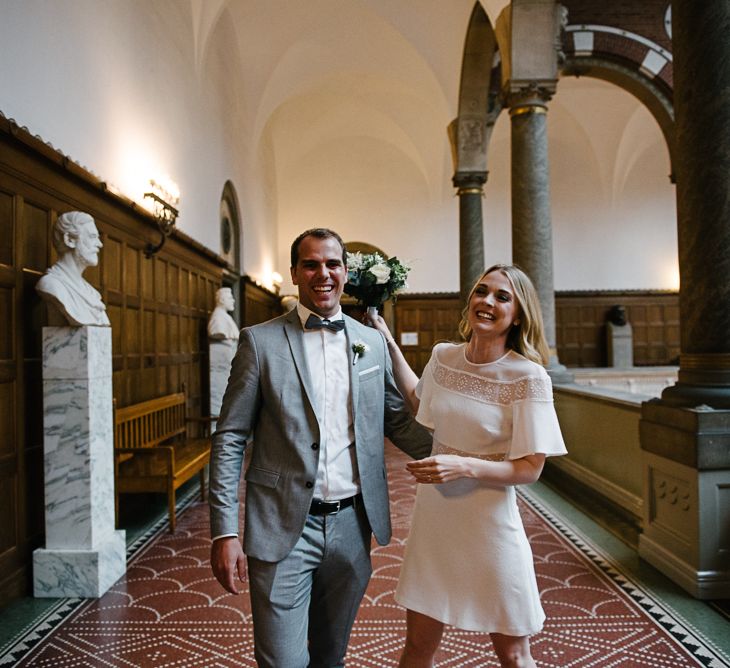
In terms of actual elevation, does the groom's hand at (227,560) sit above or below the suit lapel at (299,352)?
below

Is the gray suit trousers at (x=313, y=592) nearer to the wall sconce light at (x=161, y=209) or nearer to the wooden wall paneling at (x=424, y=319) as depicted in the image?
the wall sconce light at (x=161, y=209)

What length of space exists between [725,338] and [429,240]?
A: 13.0m

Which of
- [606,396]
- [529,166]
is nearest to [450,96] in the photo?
[529,166]

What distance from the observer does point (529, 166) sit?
280 inches

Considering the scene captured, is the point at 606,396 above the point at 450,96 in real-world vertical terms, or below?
below

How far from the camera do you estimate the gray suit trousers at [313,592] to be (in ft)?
5.72

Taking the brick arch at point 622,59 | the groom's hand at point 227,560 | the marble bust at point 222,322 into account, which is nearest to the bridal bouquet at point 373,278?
the groom's hand at point 227,560

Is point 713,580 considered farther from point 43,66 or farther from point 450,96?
point 450,96

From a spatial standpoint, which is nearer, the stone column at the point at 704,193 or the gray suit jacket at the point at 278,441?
the gray suit jacket at the point at 278,441

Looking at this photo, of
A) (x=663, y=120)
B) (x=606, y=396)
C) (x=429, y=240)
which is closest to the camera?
(x=606, y=396)

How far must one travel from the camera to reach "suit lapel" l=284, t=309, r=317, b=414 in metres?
1.86

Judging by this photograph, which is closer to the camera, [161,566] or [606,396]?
[161,566]

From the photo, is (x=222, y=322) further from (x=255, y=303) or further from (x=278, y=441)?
(x=278, y=441)

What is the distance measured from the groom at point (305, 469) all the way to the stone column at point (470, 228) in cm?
904
